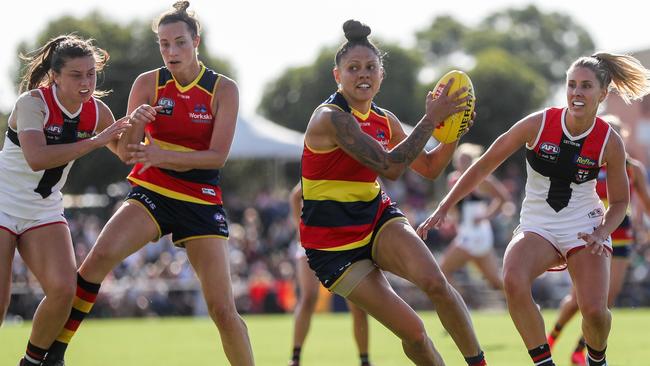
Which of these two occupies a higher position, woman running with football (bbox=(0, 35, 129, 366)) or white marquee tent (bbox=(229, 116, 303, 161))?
woman running with football (bbox=(0, 35, 129, 366))

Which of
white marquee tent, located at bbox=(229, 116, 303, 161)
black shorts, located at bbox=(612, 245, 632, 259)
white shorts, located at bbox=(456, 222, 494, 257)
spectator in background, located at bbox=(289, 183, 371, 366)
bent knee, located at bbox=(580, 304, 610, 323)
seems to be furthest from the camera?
white marquee tent, located at bbox=(229, 116, 303, 161)

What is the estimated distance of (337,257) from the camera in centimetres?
746

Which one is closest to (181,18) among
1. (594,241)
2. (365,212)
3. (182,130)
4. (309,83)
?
(182,130)

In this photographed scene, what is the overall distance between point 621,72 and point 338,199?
7.98 ft

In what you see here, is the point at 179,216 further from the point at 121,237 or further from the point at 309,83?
the point at 309,83

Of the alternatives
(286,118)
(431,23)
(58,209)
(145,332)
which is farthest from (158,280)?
(431,23)

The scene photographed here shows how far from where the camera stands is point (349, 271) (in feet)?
24.3

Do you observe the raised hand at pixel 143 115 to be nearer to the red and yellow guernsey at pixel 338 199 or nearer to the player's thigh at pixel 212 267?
the player's thigh at pixel 212 267

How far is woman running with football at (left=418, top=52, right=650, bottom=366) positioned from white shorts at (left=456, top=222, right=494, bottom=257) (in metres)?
7.41

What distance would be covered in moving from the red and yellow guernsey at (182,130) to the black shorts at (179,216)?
5 centimetres

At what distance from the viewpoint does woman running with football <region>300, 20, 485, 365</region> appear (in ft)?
23.9

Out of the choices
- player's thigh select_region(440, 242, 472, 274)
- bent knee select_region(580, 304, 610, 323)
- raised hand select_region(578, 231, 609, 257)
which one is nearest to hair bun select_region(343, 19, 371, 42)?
raised hand select_region(578, 231, 609, 257)

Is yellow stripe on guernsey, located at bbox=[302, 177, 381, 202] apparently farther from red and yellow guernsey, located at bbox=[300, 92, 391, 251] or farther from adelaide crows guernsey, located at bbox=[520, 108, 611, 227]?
adelaide crows guernsey, located at bbox=[520, 108, 611, 227]

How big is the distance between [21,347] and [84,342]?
1.40m
